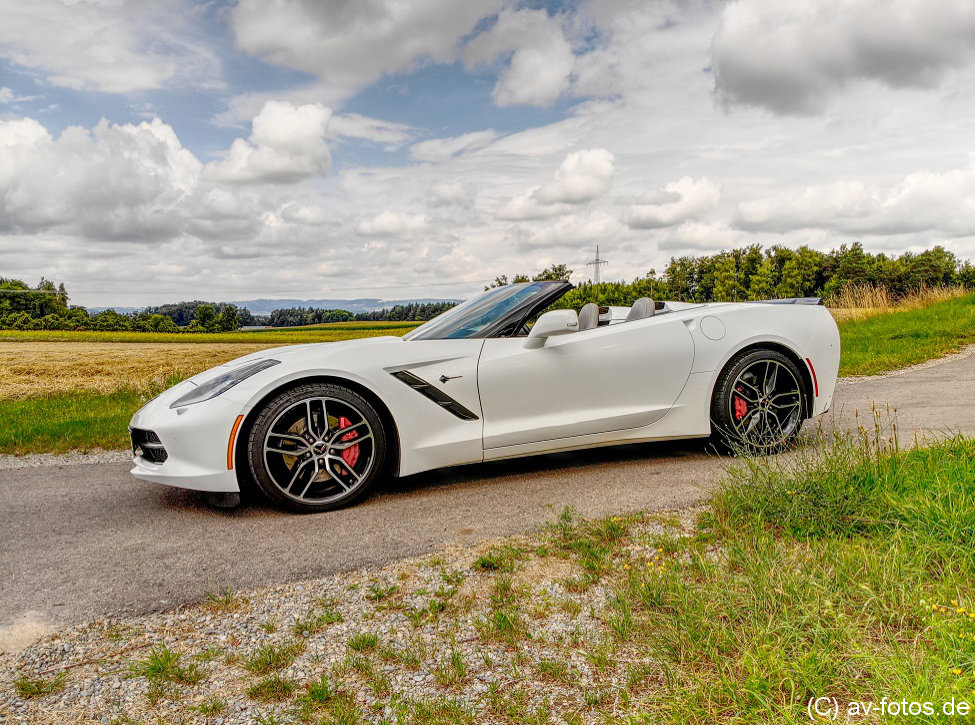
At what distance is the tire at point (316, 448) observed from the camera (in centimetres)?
398

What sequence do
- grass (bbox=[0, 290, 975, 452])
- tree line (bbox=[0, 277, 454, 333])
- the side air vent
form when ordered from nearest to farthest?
the side air vent < grass (bbox=[0, 290, 975, 452]) < tree line (bbox=[0, 277, 454, 333])

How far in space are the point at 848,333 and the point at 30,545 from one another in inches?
581

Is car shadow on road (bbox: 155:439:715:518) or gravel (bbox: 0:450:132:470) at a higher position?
gravel (bbox: 0:450:132:470)

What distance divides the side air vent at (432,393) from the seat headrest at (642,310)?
61.9 inches

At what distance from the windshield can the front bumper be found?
130 cm

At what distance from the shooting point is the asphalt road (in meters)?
3.13

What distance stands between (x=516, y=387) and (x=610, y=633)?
2090mm

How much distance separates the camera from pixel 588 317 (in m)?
4.83

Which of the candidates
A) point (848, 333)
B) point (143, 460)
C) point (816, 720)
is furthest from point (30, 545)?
point (848, 333)

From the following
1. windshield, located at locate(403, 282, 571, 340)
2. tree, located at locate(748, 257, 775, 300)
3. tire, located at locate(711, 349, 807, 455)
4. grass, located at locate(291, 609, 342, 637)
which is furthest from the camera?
tree, located at locate(748, 257, 775, 300)

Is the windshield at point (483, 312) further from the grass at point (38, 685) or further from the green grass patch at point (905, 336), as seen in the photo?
the green grass patch at point (905, 336)

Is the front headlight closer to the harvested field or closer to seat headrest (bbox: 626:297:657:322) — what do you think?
seat headrest (bbox: 626:297:657:322)

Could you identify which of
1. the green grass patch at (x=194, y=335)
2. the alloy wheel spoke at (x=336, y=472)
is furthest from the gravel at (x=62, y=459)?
the green grass patch at (x=194, y=335)

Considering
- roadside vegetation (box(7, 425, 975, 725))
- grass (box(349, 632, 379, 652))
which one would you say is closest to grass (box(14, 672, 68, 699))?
roadside vegetation (box(7, 425, 975, 725))
